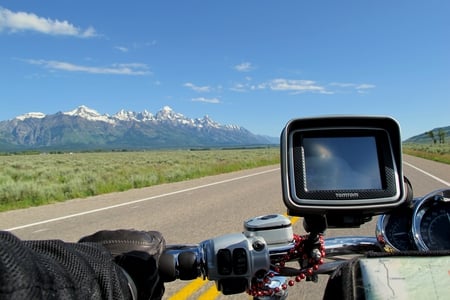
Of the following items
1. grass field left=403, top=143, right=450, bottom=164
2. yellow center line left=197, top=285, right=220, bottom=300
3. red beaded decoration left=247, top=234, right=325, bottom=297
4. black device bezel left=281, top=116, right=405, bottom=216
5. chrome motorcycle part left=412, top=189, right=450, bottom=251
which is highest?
black device bezel left=281, top=116, right=405, bottom=216

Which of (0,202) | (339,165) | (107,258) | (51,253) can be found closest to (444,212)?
(339,165)

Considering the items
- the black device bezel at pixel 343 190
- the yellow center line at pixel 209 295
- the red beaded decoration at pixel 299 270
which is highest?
the black device bezel at pixel 343 190

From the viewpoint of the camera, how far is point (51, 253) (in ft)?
3.55

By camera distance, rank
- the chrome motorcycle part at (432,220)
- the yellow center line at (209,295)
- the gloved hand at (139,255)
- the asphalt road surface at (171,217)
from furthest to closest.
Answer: the asphalt road surface at (171,217) → the yellow center line at (209,295) → the chrome motorcycle part at (432,220) → the gloved hand at (139,255)

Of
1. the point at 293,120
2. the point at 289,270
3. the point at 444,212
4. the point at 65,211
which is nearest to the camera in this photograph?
the point at 293,120

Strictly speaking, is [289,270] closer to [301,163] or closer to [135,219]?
[301,163]

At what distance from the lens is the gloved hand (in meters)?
1.55

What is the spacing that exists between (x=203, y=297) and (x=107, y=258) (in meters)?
3.44

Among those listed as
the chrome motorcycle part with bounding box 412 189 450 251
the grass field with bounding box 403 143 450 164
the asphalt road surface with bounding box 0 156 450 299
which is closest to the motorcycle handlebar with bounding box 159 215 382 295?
the chrome motorcycle part with bounding box 412 189 450 251

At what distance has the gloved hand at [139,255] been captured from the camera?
1.55 m

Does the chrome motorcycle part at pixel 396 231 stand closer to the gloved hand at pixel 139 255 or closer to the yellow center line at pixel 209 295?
the gloved hand at pixel 139 255

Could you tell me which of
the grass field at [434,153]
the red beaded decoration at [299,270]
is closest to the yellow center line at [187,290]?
the red beaded decoration at [299,270]

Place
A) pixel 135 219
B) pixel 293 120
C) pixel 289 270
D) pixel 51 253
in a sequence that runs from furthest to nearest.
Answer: pixel 135 219 → pixel 289 270 → pixel 293 120 → pixel 51 253

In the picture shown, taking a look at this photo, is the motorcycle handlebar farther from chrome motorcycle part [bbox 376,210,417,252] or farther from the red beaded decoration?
chrome motorcycle part [bbox 376,210,417,252]
